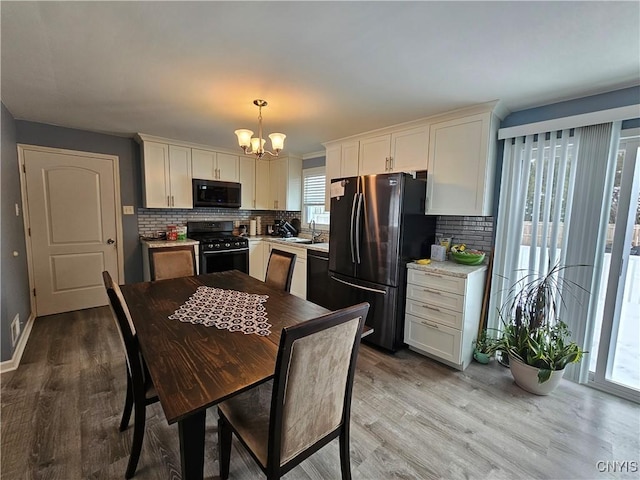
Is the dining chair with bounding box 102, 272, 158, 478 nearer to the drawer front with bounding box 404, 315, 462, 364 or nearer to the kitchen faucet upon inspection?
the drawer front with bounding box 404, 315, 462, 364

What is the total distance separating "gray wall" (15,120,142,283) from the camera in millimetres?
3279

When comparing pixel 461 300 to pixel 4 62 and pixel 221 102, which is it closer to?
pixel 221 102

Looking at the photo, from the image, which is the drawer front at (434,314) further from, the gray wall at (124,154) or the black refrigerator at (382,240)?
the gray wall at (124,154)

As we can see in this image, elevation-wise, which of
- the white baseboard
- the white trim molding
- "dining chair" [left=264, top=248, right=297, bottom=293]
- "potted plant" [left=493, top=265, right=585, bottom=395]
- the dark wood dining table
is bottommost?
the white baseboard

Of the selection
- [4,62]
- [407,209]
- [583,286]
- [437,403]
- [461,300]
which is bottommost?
[437,403]

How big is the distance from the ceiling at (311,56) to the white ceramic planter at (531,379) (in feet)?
6.90

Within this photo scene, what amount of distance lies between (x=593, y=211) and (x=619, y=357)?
3.98ft

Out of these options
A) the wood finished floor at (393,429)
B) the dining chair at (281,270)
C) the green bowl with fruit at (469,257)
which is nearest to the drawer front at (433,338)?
the wood finished floor at (393,429)

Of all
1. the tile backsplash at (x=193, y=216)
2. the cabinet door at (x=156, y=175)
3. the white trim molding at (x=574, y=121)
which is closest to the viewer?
the white trim molding at (x=574, y=121)

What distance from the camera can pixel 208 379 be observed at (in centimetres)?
102

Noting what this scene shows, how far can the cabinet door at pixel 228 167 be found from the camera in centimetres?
430

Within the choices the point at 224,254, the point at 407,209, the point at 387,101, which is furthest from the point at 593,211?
the point at 224,254

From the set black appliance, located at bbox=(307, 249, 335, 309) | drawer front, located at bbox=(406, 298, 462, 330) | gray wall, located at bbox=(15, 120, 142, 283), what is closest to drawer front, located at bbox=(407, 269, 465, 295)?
drawer front, located at bbox=(406, 298, 462, 330)

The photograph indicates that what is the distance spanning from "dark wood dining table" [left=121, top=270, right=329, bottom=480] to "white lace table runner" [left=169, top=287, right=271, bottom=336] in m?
0.04
